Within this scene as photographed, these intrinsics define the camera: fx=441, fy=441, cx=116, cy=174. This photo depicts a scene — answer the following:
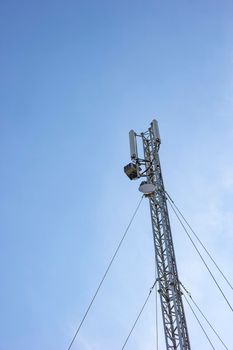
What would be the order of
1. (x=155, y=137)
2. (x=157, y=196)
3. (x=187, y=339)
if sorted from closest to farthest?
(x=187, y=339)
(x=157, y=196)
(x=155, y=137)

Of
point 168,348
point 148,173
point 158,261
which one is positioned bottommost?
point 168,348

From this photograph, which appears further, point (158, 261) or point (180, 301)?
point (158, 261)

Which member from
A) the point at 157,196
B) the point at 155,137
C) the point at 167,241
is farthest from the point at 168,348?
the point at 155,137

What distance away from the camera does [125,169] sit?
15.8 metres

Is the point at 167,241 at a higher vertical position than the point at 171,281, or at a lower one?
higher

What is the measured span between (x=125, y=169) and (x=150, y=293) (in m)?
4.42

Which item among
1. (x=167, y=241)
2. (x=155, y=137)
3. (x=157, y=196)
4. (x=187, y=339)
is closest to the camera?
(x=187, y=339)

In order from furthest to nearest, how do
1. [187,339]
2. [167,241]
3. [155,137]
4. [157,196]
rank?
[155,137] → [157,196] → [167,241] → [187,339]

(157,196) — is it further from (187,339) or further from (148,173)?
(187,339)

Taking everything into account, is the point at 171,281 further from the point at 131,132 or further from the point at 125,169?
the point at 131,132

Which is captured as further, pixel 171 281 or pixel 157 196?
pixel 157 196

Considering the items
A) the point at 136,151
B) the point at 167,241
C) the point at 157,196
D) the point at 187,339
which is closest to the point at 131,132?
the point at 136,151

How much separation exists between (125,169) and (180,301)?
16.6 ft

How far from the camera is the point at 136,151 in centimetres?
1587
